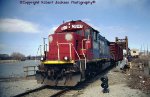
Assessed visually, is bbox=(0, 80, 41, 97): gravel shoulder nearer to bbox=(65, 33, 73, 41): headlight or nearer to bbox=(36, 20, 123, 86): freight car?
bbox=(36, 20, 123, 86): freight car

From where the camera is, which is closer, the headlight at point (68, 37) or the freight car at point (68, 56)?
the freight car at point (68, 56)

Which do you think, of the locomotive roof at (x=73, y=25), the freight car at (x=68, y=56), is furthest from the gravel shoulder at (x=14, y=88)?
the locomotive roof at (x=73, y=25)

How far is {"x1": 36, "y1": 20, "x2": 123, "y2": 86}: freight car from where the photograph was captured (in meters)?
11.9

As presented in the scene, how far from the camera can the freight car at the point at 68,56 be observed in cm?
1187

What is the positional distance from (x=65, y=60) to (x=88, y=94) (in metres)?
2.41

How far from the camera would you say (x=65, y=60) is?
470 inches

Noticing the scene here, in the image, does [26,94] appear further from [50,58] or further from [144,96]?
[144,96]

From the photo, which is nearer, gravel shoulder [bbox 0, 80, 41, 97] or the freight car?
gravel shoulder [bbox 0, 80, 41, 97]

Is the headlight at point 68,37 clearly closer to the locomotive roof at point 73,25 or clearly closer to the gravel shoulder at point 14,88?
the locomotive roof at point 73,25

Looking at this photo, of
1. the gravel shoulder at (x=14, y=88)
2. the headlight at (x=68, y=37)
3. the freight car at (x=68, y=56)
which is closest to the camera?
the gravel shoulder at (x=14, y=88)

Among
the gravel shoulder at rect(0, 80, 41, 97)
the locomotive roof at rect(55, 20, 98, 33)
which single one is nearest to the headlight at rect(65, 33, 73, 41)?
the locomotive roof at rect(55, 20, 98, 33)

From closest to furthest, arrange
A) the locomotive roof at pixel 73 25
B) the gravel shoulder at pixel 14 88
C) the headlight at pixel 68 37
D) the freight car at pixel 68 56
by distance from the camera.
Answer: the gravel shoulder at pixel 14 88 → the freight car at pixel 68 56 → the headlight at pixel 68 37 → the locomotive roof at pixel 73 25

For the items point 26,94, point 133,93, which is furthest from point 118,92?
point 26,94

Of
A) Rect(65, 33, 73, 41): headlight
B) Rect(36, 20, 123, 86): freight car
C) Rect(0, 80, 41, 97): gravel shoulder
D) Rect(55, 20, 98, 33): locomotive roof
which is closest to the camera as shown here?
Rect(0, 80, 41, 97): gravel shoulder
